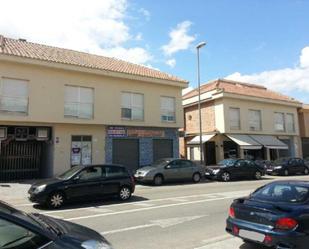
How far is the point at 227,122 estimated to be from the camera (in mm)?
30750

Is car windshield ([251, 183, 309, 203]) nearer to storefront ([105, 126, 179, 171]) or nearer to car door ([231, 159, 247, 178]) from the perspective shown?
car door ([231, 159, 247, 178])

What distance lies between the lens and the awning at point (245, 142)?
30.0 m

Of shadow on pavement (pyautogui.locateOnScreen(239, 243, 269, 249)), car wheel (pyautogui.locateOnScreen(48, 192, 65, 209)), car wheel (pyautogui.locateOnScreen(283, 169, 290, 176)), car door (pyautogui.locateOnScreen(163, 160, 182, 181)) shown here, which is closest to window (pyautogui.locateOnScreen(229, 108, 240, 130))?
car wheel (pyautogui.locateOnScreen(283, 169, 290, 176))

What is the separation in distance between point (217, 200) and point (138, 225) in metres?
5.30

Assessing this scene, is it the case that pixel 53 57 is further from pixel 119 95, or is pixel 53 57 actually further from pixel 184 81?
pixel 184 81

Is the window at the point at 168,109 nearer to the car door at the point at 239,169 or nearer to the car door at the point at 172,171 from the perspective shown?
the car door at the point at 172,171

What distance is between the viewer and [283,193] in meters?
6.77

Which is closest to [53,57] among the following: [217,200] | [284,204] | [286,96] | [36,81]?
[36,81]

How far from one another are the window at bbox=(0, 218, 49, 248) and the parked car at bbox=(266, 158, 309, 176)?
26624 mm

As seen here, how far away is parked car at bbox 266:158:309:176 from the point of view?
27375mm

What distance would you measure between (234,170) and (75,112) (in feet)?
37.2

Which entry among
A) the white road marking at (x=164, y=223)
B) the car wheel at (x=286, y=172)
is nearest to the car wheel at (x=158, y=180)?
the white road marking at (x=164, y=223)

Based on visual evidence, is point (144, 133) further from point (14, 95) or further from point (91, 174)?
point (91, 174)

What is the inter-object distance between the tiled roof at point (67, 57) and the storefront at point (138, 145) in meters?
4.08
